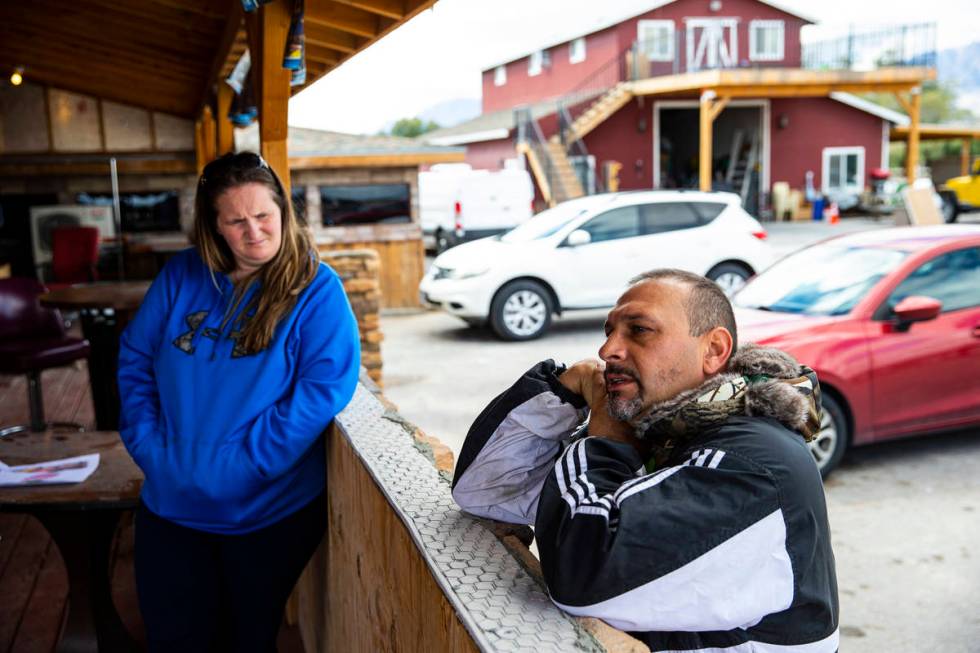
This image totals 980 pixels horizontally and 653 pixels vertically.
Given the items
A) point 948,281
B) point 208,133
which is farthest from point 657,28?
point 948,281

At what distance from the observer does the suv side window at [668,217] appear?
1174cm

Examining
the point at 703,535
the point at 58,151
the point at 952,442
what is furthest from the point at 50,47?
the point at 703,535

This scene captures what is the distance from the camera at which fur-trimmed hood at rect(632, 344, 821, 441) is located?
1.52 meters

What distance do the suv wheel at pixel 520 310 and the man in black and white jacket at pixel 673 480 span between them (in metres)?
9.38

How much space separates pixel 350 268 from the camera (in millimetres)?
7832

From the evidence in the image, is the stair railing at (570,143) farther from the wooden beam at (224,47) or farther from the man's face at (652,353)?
the man's face at (652,353)

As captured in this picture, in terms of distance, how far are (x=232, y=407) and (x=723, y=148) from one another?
32.3m

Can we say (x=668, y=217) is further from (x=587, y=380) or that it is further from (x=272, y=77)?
(x=587, y=380)

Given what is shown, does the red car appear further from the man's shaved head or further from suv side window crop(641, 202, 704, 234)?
suv side window crop(641, 202, 704, 234)

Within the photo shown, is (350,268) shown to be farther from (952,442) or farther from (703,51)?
(703,51)

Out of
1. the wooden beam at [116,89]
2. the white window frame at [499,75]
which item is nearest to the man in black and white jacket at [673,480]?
the wooden beam at [116,89]

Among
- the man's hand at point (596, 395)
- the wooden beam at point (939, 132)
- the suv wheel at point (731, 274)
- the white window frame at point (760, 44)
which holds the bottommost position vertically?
the suv wheel at point (731, 274)

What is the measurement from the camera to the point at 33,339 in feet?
21.1

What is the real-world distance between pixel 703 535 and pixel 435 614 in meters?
0.46
